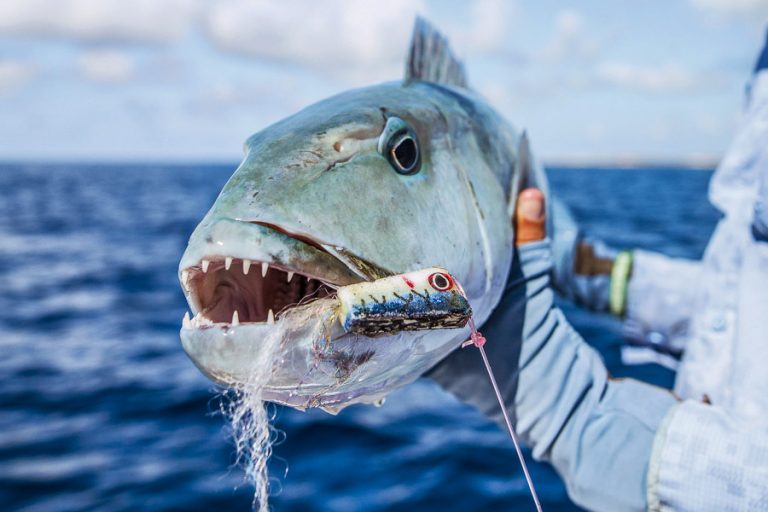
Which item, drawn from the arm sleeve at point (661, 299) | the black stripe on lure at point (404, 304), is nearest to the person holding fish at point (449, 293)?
the black stripe on lure at point (404, 304)

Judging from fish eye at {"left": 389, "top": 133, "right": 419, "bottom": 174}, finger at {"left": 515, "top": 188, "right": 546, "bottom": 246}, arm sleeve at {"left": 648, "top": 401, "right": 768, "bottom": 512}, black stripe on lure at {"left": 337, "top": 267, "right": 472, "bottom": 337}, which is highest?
fish eye at {"left": 389, "top": 133, "right": 419, "bottom": 174}

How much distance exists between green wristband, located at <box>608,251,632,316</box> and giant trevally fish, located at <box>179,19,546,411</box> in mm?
1366

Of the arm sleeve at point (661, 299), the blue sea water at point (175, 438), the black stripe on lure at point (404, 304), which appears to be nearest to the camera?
the black stripe on lure at point (404, 304)

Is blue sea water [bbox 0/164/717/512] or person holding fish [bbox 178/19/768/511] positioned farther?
blue sea water [bbox 0/164/717/512]

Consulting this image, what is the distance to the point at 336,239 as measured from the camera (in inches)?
56.1

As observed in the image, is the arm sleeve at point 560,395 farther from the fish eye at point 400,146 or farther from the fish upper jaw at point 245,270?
the fish upper jaw at point 245,270

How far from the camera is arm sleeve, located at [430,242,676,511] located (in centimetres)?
193

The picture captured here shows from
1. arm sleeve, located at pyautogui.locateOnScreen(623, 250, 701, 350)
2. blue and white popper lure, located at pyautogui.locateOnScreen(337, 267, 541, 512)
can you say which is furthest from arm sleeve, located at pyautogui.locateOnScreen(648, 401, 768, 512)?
arm sleeve, located at pyautogui.locateOnScreen(623, 250, 701, 350)

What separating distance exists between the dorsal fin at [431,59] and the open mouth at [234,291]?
108 centimetres

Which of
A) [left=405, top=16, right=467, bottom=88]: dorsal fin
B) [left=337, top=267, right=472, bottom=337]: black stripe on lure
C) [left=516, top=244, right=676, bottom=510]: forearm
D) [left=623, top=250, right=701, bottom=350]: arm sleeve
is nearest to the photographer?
[left=337, top=267, right=472, bottom=337]: black stripe on lure

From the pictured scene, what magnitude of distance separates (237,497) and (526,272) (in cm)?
332

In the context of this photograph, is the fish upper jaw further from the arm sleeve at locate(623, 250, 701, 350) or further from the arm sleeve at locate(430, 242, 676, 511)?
the arm sleeve at locate(623, 250, 701, 350)

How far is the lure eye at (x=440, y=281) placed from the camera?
1.40 m

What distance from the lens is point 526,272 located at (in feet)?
7.38
